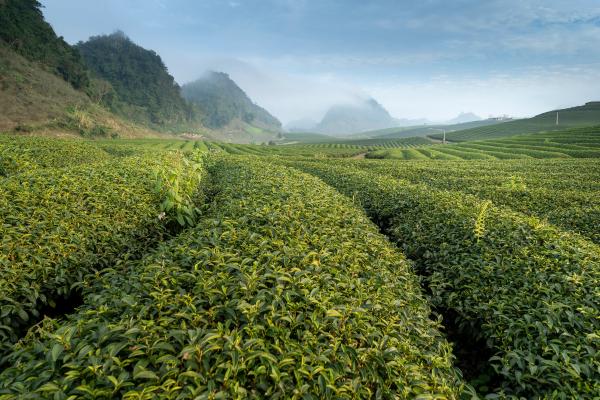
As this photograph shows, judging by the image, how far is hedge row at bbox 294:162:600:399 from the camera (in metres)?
3.79

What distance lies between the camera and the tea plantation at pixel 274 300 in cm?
266

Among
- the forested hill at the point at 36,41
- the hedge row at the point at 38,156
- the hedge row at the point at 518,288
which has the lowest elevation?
the hedge row at the point at 518,288

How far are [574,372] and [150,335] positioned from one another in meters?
4.45

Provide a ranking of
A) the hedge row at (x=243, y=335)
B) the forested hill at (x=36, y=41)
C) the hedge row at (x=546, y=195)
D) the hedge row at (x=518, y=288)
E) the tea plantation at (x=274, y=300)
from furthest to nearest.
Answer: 1. the forested hill at (x=36, y=41)
2. the hedge row at (x=546, y=195)
3. the hedge row at (x=518, y=288)
4. the tea plantation at (x=274, y=300)
5. the hedge row at (x=243, y=335)

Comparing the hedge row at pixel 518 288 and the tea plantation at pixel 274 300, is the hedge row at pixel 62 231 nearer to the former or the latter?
the tea plantation at pixel 274 300

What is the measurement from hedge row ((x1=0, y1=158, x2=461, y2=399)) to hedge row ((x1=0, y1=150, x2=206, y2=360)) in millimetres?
810

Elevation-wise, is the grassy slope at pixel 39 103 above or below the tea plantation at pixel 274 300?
above

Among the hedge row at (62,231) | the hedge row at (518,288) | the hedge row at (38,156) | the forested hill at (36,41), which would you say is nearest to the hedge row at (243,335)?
the hedge row at (62,231)

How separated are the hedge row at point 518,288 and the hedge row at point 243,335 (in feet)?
3.46

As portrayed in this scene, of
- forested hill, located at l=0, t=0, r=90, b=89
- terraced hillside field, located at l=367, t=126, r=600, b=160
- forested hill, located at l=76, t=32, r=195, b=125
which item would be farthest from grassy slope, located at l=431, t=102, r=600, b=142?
forested hill, located at l=0, t=0, r=90, b=89

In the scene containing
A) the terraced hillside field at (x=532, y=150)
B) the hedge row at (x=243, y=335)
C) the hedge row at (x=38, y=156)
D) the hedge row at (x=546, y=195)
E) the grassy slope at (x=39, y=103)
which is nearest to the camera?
the hedge row at (x=243, y=335)

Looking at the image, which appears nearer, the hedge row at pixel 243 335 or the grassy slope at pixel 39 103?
the hedge row at pixel 243 335

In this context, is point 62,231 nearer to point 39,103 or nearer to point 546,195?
point 546,195

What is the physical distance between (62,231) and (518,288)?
25.0 ft
